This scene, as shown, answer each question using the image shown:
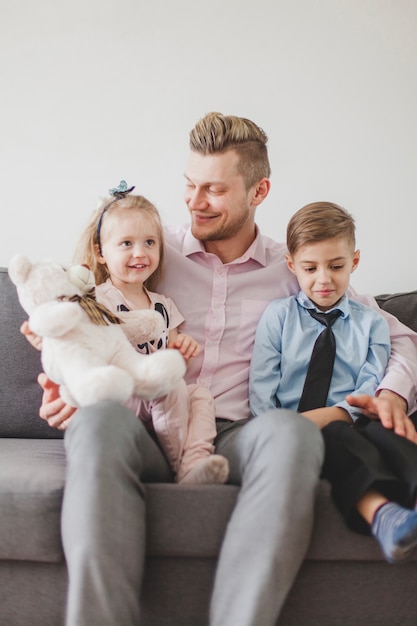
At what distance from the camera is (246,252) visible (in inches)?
78.5

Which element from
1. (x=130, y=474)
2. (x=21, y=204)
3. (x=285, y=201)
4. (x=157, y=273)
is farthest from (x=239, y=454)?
(x=21, y=204)

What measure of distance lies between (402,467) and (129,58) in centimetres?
183

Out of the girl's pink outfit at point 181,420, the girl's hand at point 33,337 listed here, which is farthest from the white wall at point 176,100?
the girl's hand at point 33,337

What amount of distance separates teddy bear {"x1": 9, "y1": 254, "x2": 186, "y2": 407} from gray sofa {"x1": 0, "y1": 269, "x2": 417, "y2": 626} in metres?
0.21

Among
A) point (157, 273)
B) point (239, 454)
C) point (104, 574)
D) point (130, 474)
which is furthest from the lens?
point (157, 273)

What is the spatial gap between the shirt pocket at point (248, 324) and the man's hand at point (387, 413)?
39cm

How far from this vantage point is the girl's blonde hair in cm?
178

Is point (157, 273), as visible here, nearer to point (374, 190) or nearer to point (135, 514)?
point (135, 514)

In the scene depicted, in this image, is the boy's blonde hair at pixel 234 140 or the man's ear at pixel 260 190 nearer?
the boy's blonde hair at pixel 234 140

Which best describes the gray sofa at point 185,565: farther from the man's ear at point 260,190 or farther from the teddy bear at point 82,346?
the man's ear at point 260,190

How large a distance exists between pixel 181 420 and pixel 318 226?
0.66 metres

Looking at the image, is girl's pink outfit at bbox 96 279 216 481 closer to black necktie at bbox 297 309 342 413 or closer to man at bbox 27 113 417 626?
man at bbox 27 113 417 626

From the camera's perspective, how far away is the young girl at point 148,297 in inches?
60.7

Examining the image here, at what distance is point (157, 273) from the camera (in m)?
1.90
